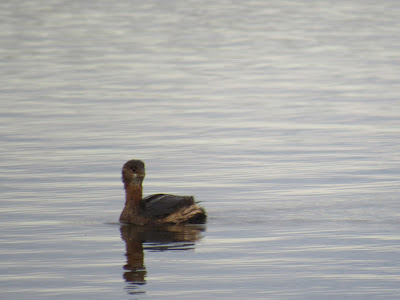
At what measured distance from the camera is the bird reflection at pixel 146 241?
42.7 feet

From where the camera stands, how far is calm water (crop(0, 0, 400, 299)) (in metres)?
12.8

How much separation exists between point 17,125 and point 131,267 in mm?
13623

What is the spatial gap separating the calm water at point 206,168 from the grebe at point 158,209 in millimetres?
257

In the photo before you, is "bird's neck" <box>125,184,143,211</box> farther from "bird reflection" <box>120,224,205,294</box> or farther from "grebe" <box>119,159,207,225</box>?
"bird reflection" <box>120,224,205,294</box>

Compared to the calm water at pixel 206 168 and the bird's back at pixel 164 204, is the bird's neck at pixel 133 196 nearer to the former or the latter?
the bird's back at pixel 164 204

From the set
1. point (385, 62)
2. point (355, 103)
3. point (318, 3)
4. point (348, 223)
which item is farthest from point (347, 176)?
point (318, 3)

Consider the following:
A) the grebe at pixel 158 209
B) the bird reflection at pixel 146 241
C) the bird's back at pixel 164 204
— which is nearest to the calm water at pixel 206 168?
the bird reflection at pixel 146 241

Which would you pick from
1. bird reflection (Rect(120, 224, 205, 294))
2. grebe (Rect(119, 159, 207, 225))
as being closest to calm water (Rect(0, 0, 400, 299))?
bird reflection (Rect(120, 224, 205, 294))

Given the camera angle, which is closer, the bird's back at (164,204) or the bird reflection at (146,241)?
the bird reflection at (146,241)

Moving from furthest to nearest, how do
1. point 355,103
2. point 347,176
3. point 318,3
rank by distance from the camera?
point 318,3, point 355,103, point 347,176

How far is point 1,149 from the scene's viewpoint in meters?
22.8

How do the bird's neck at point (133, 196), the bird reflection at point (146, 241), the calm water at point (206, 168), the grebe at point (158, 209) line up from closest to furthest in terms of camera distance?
1. the calm water at point (206, 168)
2. the bird reflection at point (146, 241)
3. the grebe at point (158, 209)
4. the bird's neck at point (133, 196)

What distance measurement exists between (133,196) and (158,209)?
1.49 ft

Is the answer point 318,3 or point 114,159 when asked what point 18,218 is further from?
point 318,3
